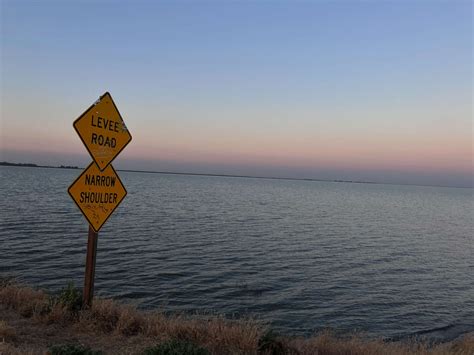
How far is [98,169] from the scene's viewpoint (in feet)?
22.3

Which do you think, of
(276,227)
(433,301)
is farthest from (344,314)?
(276,227)

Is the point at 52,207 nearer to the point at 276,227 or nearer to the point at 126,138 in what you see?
the point at 276,227

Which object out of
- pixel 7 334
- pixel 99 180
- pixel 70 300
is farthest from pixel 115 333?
pixel 99 180

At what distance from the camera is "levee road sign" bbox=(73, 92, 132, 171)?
6449 mm

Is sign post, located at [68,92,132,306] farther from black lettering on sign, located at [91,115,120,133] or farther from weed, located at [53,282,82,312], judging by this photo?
weed, located at [53,282,82,312]

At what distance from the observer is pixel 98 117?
6.68 meters

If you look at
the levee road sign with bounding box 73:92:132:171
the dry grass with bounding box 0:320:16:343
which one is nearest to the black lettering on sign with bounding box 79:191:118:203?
the levee road sign with bounding box 73:92:132:171

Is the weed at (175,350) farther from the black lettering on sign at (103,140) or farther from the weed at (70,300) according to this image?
the black lettering on sign at (103,140)

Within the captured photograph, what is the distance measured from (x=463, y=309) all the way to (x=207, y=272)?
984cm

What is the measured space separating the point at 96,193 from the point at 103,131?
1087 mm

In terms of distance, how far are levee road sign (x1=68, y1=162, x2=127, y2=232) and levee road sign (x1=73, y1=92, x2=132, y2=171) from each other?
187 mm

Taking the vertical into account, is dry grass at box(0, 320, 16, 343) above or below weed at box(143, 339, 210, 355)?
below

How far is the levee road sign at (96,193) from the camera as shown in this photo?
654cm

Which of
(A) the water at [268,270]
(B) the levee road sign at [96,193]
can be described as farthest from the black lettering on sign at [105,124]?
(A) the water at [268,270]
